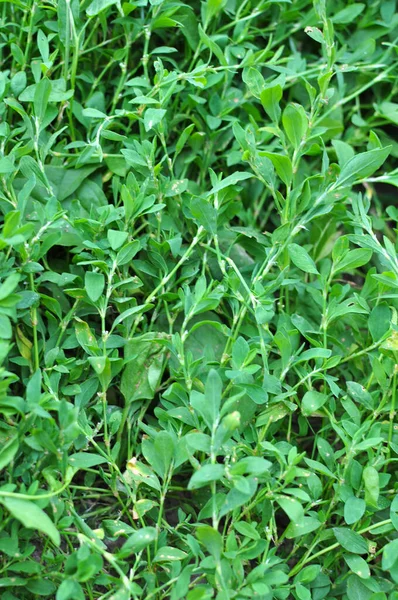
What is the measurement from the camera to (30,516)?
82 centimetres

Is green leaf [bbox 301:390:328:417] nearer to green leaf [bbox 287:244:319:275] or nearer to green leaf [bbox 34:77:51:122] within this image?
green leaf [bbox 287:244:319:275]

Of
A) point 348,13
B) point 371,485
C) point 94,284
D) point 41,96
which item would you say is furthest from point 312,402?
point 348,13

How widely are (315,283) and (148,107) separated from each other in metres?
0.40

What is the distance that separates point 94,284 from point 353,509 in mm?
464

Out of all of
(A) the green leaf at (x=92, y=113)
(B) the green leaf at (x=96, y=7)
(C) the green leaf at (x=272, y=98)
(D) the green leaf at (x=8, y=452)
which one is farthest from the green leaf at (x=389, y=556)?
(B) the green leaf at (x=96, y=7)

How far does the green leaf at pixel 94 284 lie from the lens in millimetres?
1007

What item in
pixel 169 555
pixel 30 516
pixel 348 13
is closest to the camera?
pixel 30 516

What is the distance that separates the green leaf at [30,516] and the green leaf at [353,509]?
379mm

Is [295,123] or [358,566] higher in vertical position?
[295,123]

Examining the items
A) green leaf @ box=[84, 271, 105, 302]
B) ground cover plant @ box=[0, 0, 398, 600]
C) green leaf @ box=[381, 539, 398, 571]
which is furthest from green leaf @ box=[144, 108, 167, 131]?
green leaf @ box=[381, 539, 398, 571]

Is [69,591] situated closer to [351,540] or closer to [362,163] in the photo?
[351,540]

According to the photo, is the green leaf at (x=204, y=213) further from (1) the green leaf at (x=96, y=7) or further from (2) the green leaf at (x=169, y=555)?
(2) the green leaf at (x=169, y=555)

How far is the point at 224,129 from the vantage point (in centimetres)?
123

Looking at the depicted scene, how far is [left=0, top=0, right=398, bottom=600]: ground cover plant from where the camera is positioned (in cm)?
91
